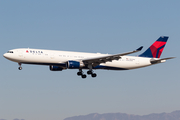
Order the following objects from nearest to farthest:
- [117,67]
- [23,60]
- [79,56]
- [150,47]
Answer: [23,60], [79,56], [117,67], [150,47]

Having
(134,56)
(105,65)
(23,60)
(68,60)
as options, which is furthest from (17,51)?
(134,56)

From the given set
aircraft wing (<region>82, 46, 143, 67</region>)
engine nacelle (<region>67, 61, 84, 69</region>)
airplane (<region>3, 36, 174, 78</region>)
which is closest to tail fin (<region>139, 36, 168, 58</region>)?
airplane (<region>3, 36, 174, 78</region>)

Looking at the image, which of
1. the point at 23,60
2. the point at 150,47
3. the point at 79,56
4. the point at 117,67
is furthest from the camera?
the point at 150,47

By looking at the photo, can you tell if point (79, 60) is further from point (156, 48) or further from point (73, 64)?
point (156, 48)

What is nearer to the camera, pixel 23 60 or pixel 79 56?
pixel 23 60

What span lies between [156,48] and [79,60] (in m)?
18.1

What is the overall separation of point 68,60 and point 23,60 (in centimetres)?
733

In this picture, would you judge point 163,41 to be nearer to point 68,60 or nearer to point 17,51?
point 68,60

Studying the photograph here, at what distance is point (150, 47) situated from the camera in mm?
60344

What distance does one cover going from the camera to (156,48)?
2383 inches

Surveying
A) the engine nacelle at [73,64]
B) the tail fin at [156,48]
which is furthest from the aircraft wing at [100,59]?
the tail fin at [156,48]

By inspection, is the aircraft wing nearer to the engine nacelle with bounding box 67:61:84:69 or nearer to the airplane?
the airplane

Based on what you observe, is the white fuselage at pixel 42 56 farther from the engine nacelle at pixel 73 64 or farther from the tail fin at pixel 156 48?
the tail fin at pixel 156 48

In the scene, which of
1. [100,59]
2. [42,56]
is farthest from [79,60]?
[42,56]
